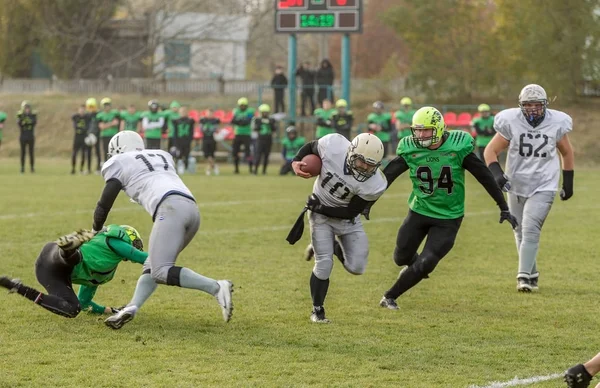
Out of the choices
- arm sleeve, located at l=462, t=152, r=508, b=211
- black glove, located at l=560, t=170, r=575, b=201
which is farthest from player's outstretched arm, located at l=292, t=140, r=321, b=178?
black glove, located at l=560, t=170, r=575, b=201

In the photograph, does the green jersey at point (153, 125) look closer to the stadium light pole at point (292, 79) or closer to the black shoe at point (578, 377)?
the stadium light pole at point (292, 79)

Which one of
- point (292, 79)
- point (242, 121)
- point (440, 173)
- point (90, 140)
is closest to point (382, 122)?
point (242, 121)

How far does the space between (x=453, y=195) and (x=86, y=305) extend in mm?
2921

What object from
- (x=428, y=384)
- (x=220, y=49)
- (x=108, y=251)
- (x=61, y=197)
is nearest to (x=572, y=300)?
(x=428, y=384)

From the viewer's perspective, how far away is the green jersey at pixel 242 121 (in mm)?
25453

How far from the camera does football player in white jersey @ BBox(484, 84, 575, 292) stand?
29.2 ft

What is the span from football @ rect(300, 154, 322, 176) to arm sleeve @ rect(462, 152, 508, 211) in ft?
4.07

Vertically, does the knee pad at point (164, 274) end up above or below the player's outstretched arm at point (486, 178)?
below

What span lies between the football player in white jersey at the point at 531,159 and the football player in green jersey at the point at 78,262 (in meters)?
3.40

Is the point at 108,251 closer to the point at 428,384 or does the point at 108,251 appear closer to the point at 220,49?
the point at 428,384

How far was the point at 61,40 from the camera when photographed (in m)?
44.9

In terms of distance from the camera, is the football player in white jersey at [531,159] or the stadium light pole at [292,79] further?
the stadium light pole at [292,79]

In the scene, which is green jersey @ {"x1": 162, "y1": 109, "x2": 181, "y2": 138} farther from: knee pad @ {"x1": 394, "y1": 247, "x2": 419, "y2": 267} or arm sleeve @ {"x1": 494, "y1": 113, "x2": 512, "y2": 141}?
knee pad @ {"x1": 394, "y1": 247, "x2": 419, "y2": 267}

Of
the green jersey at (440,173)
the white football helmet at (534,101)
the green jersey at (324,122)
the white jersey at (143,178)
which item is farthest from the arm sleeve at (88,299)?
the green jersey at (324,122)
